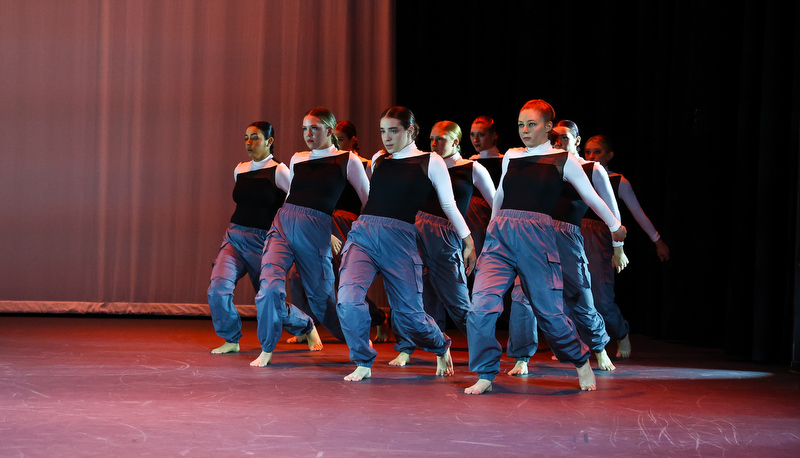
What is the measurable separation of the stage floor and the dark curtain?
2.46 feet

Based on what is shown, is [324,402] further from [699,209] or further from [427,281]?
[699,209]

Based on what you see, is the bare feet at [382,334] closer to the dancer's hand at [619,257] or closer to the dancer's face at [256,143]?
the dancer's face at [256,143]

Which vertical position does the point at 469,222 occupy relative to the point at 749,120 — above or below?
below

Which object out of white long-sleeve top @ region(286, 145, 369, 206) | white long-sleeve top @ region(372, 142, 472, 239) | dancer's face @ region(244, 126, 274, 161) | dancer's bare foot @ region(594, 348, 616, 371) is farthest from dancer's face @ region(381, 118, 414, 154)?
dancer's bare foot @ region(594, 348, 616, 371)

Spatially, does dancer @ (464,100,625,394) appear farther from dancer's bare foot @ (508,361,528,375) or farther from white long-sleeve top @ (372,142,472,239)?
dancer's bare foot @ (508,361,528,375)

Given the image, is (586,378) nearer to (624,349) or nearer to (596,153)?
(624,349)

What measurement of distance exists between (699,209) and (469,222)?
72.5 inches

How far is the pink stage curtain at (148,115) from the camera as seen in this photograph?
7348 mm

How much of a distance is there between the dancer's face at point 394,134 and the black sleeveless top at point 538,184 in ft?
1.91

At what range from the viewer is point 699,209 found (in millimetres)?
5910

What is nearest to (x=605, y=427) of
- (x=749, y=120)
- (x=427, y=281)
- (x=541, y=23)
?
(x=427, y=281)

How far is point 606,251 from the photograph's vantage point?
5.12 m

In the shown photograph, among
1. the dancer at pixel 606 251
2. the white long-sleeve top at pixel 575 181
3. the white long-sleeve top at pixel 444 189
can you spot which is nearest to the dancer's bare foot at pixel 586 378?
the white long-sleeve top at pixel 575 181

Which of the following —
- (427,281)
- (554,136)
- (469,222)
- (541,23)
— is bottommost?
(427,281)
